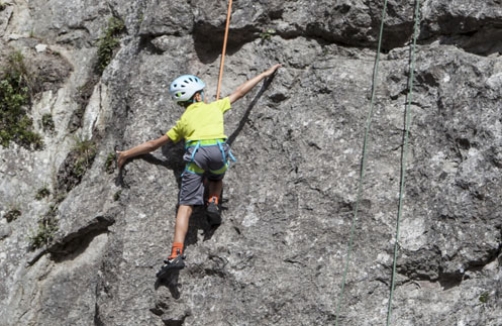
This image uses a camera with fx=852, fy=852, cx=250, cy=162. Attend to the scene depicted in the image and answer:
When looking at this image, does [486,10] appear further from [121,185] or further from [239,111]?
[121,185]

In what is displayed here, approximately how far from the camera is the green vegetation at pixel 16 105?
9.87 metres

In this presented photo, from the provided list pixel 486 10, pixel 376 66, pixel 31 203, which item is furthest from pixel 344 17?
pixel 31 203

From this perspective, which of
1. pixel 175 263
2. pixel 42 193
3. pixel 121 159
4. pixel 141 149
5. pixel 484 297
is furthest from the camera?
pixel 42 193

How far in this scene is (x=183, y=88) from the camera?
8.38m

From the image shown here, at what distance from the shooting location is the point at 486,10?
836cm

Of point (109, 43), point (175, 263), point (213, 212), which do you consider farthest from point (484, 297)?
point (109, 43)

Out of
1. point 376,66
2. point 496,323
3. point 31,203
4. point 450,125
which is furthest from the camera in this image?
point 31,203

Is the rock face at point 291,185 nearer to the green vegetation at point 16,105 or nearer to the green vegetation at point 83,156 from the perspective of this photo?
the green vegetation at point 83,156

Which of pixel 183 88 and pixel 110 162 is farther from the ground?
pixel 183 88

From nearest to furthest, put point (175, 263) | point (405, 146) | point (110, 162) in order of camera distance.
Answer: point (175, 263), point (405, 146), point (110, 162)

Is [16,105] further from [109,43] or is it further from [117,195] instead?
[117,195]

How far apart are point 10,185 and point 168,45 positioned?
243cm

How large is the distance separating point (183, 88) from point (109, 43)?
6.51 feet

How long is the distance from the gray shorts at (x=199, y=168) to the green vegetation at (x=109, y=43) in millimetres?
2284
